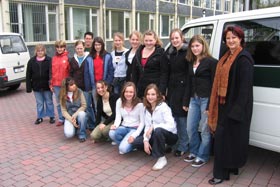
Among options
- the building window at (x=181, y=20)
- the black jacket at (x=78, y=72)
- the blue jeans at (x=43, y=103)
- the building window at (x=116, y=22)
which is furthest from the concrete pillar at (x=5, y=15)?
the building window at (x=181, y=20)

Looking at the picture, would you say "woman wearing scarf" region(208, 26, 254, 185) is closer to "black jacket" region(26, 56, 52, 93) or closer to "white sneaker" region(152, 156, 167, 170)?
"white sneaker" region(152, 156, 167, 170)

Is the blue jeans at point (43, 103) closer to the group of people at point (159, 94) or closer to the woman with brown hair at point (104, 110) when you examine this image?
the group of people at point (159, 94)

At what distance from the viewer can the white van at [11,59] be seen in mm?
9422

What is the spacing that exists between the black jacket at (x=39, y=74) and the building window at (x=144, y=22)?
55.1 ft

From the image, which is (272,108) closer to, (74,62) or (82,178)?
(82,178)

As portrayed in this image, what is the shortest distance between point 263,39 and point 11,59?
793 cm

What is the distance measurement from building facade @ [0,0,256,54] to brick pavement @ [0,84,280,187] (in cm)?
924

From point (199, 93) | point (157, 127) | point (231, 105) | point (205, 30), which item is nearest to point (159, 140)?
point (157, 127)

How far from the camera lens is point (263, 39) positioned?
12.8ft

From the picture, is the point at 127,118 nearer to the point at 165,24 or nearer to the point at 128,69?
the point at 128,69

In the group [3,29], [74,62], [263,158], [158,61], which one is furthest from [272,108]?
[3,29]

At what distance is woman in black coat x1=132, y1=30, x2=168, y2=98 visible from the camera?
15.8ft

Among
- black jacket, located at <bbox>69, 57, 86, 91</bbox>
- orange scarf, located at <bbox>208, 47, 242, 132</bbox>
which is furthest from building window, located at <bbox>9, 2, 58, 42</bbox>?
orange scarf, located at <bbox>208, 47, 242, 132</bbox>

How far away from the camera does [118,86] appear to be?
19.2 feet
